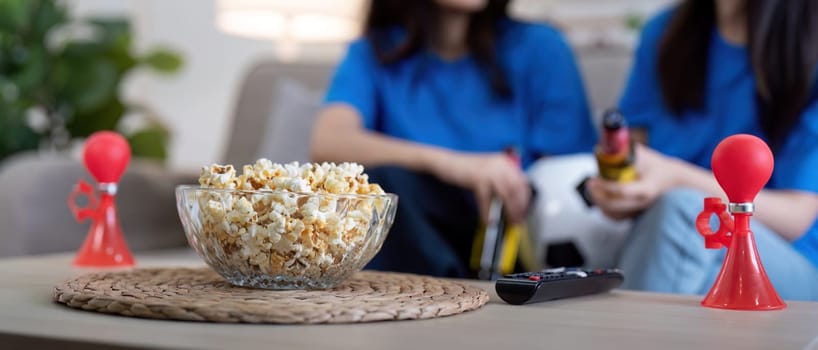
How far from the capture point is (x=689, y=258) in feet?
3.59

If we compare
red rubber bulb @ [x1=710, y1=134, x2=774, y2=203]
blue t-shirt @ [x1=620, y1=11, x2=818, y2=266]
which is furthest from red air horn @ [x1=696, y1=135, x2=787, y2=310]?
blue t-shirt @ [x1=620, y1=11, x2=818, y2=266]

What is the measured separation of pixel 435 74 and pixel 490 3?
6.7 inches

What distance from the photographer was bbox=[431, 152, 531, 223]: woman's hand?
1.38m

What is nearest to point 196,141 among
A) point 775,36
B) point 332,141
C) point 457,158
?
point 332,141

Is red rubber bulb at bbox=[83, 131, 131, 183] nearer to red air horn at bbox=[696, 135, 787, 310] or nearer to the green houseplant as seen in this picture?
red air horn at bbox=[696, 135, 787, 310]

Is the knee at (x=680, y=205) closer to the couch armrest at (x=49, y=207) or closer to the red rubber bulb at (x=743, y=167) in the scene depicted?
the red rubber bulb at (x=743, y=167)

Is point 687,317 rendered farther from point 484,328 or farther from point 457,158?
point 457,158

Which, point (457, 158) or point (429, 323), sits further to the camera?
point (457, 158)

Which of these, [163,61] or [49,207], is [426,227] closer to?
[49,207]

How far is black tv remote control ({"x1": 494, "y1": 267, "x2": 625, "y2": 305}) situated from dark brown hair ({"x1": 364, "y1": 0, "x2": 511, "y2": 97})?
856mm

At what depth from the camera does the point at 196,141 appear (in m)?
3.57

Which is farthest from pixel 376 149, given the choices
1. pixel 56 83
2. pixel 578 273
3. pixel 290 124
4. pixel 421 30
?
pixel 56 83

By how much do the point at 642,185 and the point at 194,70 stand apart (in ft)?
8.73

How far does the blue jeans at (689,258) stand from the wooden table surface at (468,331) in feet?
1.24
